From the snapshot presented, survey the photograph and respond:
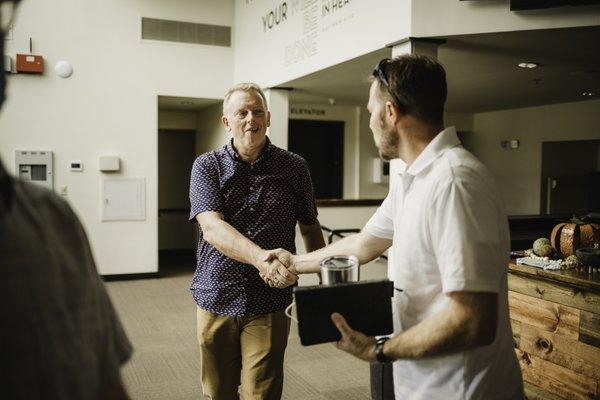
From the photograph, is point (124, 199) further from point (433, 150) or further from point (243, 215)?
point (433, 150)

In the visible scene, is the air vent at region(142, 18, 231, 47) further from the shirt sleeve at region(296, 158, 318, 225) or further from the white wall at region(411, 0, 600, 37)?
the shirt sleeve at region(296, 158, 318, 225)

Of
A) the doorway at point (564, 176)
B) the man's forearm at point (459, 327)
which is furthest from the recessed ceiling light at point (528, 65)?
the man's forearm at point (459, 327)

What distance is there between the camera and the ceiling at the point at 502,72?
4434 mm

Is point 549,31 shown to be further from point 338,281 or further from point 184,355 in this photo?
point 184,355

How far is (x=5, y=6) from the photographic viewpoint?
2.27 feet

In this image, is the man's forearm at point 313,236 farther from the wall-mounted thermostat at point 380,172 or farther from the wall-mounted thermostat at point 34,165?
the wall-mounted thermostat at point 380,172

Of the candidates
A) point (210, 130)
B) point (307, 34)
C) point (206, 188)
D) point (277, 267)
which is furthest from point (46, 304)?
point (210, 130)

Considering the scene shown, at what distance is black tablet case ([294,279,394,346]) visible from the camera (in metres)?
1.28

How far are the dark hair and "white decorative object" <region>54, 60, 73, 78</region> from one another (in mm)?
6667

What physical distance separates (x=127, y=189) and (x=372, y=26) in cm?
442

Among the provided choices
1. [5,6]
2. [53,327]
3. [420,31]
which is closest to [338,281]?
[53,327]

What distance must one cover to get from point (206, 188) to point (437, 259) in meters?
1.16

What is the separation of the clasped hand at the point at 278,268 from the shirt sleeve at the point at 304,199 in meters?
0.31

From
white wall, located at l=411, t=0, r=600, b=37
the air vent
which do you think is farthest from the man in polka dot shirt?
the air vent
